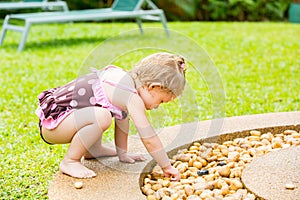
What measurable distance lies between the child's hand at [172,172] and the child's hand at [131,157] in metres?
0.20

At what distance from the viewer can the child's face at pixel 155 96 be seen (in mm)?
2441

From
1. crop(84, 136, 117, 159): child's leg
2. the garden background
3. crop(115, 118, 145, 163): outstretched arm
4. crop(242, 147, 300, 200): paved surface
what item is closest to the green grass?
the garden background

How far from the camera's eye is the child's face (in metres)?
2.44

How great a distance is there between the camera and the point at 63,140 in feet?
8.47

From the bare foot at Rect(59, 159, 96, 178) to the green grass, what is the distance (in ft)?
0.73

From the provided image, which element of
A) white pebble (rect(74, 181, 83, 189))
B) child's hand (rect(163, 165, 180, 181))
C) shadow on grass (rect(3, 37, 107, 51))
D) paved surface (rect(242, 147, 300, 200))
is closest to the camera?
paved surface (rect(242, 147, 300, 200))

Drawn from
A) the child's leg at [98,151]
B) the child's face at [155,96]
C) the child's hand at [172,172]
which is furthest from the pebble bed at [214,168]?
the child's face at [155,96]

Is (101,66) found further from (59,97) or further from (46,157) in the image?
(46,157)

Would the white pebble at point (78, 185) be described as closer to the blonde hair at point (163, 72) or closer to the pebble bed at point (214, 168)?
the pebble bed at point (214, 168)

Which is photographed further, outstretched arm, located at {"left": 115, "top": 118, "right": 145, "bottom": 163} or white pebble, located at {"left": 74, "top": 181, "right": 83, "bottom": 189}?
outstretched arm, located at {"left": 115, "top": 118, "right": 145, "bottom": 163}

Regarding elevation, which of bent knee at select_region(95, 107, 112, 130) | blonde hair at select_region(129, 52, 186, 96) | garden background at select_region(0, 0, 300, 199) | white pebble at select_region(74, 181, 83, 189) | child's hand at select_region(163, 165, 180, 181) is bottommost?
garden background at select_region(0, 0, 300, 199)

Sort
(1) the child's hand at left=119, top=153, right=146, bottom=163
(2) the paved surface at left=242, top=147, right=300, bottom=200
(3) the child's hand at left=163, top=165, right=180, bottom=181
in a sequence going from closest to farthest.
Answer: (2) the paved surface at left=242, top=147, right=300, bottom=200, (3) the child's hand at left=163, top=165, right=180, bottom=181, (1) the child's hand at left=119, top=153, right=146, bottom=163

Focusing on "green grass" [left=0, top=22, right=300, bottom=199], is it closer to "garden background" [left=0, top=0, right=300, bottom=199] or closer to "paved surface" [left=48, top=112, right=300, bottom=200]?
"garden background" [left=0, top=0, right=300, bottom=199]

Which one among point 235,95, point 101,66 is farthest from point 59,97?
point 235,95
